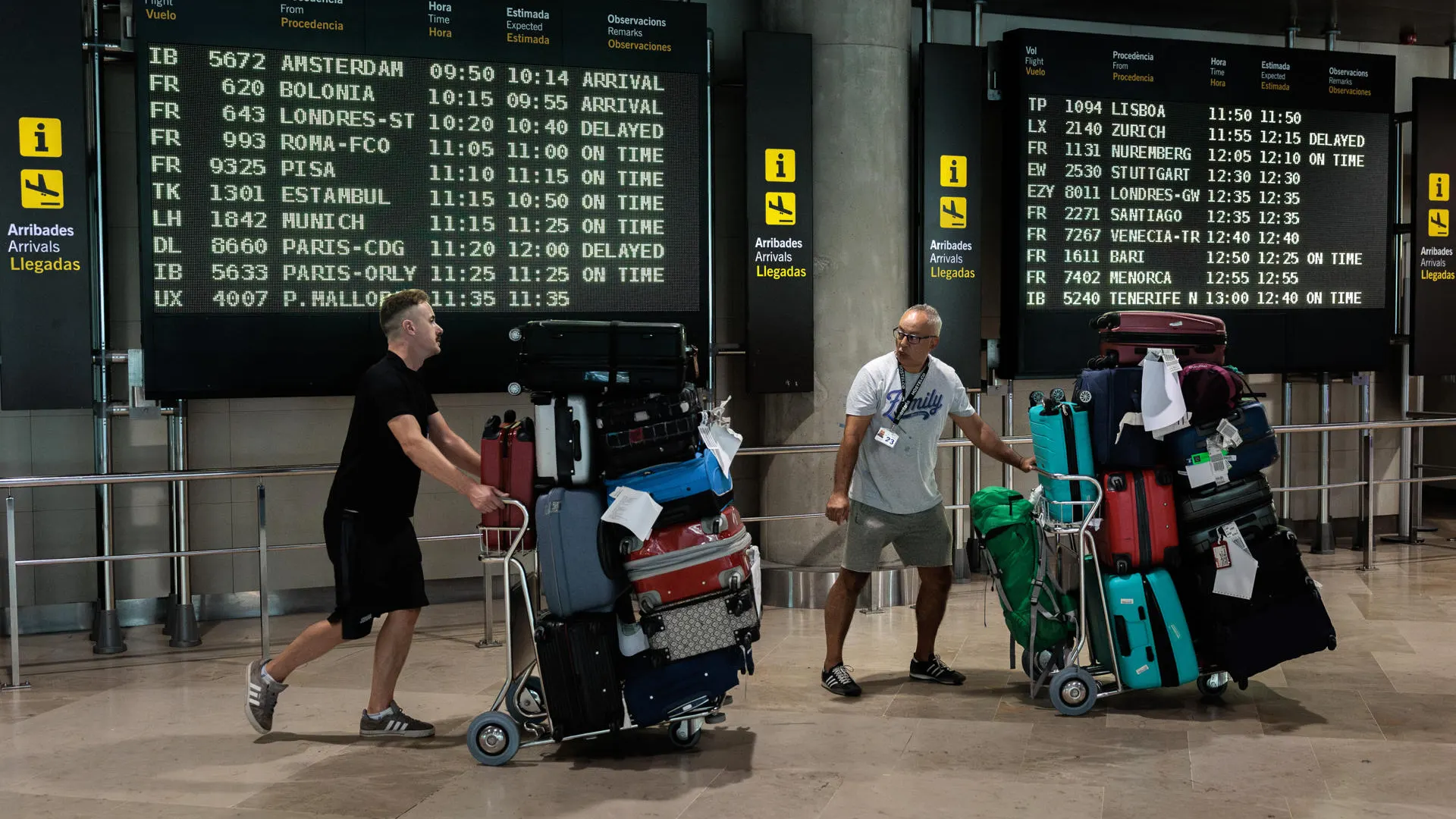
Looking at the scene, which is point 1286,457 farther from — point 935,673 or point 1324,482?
point 935,673

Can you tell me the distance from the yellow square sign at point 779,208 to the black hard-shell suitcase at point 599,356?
306 centimetres

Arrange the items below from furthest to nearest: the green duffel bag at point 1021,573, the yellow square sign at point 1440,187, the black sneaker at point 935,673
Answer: the yellow square sign at point 1440,187 < the black sneaker at point 935,673 < the green duffel bag at point 1021,573

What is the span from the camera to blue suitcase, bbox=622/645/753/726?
460cm

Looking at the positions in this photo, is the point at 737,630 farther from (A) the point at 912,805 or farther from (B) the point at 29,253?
(B) the point at 29,253

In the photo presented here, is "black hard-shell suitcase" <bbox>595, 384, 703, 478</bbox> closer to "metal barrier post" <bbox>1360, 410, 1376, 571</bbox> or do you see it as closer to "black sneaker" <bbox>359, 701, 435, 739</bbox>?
"black sneaker" <bbox>359, 701, 435, 739</bbox>

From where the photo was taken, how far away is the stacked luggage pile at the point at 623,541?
4.54m

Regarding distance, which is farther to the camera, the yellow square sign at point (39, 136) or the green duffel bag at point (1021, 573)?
the yellow square sign at point (39, 136)

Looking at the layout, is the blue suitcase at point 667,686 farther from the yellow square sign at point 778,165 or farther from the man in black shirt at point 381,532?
the yellow square sign at point 778,165

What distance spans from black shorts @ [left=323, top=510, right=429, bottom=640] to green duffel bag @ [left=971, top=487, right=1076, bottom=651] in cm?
242

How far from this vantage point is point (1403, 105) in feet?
31.4

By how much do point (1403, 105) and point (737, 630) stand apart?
7.70 metres

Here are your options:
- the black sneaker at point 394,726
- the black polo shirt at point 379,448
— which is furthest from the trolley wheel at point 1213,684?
the black polo shirt at point 379,448

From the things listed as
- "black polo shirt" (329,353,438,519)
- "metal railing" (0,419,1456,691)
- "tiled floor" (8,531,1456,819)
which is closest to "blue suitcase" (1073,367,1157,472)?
"metal railing" (0,419,1456,691)

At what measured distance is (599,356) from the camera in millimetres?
4547
